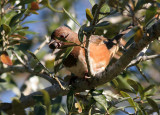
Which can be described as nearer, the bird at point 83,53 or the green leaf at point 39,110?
the green leaf at point 39,110

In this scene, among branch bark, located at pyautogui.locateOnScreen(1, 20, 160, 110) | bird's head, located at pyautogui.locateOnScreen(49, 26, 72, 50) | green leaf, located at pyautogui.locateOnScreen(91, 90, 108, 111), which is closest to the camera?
branch bark, located at pyautogui.locateOnScreen(1, 20, 160, 110)

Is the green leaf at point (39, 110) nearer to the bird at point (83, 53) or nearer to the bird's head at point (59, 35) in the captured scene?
the bird at point (83, 53)

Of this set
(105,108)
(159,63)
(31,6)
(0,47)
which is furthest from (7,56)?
(159,63)

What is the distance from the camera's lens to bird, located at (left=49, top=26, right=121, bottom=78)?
3.55 m

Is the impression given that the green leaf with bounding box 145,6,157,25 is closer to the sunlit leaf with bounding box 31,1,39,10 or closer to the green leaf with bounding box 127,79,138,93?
the green leaf with bounding box 127,79,138,93

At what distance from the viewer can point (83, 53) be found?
357cm

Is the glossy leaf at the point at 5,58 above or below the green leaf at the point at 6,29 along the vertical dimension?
below

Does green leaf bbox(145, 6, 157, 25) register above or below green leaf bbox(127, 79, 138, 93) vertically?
above

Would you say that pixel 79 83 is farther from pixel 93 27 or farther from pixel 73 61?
pixel 93 27

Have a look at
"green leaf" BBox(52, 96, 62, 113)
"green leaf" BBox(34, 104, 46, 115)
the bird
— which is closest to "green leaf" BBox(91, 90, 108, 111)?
the bird

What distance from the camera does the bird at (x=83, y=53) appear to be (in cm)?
355

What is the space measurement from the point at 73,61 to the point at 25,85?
2.04 metres

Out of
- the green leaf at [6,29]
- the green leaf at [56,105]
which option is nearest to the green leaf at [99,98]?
the green leaf at [56,105]

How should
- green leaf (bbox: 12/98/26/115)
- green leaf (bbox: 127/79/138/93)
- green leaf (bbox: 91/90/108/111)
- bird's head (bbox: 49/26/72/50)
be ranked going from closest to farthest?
green leaf (bbox: 12/98/26/115) < green leaf (bbox: 91/90/108/111) < green leaf (bbox: 127/79/138/93) < bird's head (bbox: 49/26/72/50)
